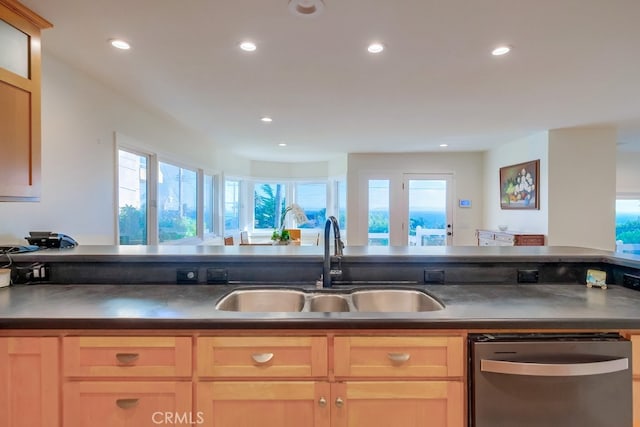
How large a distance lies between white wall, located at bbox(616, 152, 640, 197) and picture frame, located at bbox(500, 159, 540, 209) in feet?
8.41

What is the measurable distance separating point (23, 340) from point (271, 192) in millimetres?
6423

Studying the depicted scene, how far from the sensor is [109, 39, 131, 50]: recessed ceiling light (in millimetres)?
2193

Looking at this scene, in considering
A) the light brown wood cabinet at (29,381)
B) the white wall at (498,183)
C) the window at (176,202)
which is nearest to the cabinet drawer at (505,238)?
the white wall at (498,183)

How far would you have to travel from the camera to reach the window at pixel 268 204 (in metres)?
7.46

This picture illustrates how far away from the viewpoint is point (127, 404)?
4.09 feet

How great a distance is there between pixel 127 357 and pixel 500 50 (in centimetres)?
279

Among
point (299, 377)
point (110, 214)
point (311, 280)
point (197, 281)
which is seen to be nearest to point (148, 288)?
point (197, 281)

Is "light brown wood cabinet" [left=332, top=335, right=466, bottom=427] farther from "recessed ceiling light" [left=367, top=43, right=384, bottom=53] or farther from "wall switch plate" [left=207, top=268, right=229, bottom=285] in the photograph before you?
"recessed ceiling light" [left=367, top=43, right=384, bottom=53]

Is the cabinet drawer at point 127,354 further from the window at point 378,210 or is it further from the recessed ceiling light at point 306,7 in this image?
the window at point 378,210

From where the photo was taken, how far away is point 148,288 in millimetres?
1720

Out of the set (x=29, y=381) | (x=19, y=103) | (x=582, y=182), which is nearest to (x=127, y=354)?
(x=29, y=381)

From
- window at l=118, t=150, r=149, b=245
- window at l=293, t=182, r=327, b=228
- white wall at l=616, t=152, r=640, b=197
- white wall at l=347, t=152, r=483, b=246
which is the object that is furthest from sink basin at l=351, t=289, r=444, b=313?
white wall at l=616, t=152, r=640, b=197

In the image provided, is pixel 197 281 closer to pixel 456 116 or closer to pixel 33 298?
pixel 33 298

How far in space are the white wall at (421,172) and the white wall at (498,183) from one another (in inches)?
8.2
